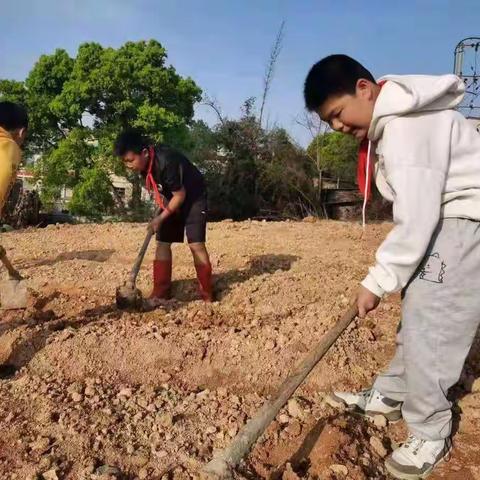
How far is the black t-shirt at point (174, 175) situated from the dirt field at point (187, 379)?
1.01 metres

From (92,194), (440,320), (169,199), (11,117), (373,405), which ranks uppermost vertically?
(11,117)

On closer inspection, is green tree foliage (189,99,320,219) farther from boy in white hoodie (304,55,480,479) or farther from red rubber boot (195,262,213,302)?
boy in white hoodie (304,55,480,479)

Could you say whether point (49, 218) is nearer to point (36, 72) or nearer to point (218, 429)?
point (36, 72)

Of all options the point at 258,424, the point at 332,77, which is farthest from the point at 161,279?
the point at 332,77

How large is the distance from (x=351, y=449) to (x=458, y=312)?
823 millimetres

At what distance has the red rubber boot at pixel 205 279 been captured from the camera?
4621 mm

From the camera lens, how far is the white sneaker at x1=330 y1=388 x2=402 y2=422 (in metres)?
2.72

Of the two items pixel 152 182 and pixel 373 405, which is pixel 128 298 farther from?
pixel 373 405

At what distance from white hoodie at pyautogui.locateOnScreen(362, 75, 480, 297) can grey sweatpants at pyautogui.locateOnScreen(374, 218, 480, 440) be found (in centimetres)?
12

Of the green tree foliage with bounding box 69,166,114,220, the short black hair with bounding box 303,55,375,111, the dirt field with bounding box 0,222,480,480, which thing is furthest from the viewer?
the green tree foliage with bounding box 69,166,114,220

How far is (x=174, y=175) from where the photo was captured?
14.3 ft

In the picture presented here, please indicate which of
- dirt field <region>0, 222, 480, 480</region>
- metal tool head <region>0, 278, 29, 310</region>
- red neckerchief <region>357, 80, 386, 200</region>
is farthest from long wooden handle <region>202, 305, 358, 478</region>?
metal tool head <region>0, 278, 29, 310</region>

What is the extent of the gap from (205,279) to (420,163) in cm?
295

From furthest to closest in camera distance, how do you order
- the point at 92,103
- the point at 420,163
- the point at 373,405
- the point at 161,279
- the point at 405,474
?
the point at 92,103 → the point at 161,279 → the point at 373,405 → the point at 405,474 → the point at 420,163
